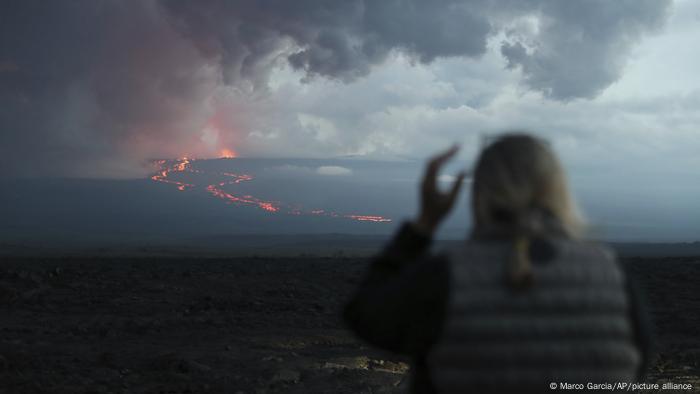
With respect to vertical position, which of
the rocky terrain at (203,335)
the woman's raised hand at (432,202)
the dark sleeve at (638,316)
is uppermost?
the woman's raised hand at (432,202)

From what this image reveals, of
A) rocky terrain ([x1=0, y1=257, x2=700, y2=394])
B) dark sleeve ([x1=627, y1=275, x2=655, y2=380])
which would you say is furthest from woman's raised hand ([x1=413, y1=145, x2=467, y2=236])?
rocky terrain ([x1=0, y1=257, x2=700, y2=394])

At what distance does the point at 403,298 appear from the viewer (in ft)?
6.06

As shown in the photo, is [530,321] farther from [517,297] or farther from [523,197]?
[523,197]

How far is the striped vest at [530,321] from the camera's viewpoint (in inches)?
68.6

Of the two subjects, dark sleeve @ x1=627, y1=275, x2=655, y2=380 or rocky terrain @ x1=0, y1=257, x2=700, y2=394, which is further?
rocky terrain @ x1=0, y1=257, x2=700, y2=394

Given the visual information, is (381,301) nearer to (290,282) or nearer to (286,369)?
(286,369)

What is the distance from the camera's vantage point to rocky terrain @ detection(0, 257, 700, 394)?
8609 millimetres

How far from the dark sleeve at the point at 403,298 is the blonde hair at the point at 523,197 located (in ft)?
0.63

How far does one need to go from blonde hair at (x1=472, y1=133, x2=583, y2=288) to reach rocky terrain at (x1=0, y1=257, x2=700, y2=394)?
6.66 meters

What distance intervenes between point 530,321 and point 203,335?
440 inches

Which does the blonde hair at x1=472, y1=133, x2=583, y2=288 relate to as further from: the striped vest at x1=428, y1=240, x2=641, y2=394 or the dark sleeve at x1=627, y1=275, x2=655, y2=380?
the dark sleeve at x1=627, y1=275, x2=655, y2=380

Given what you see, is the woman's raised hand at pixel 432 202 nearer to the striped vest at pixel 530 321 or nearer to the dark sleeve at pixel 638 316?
the striped vest at pixel 530 321

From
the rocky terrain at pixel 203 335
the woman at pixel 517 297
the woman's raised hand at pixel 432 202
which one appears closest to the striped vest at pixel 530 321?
the woman at pixel 517 297

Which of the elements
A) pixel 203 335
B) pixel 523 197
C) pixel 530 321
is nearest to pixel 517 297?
pixel 530 321
